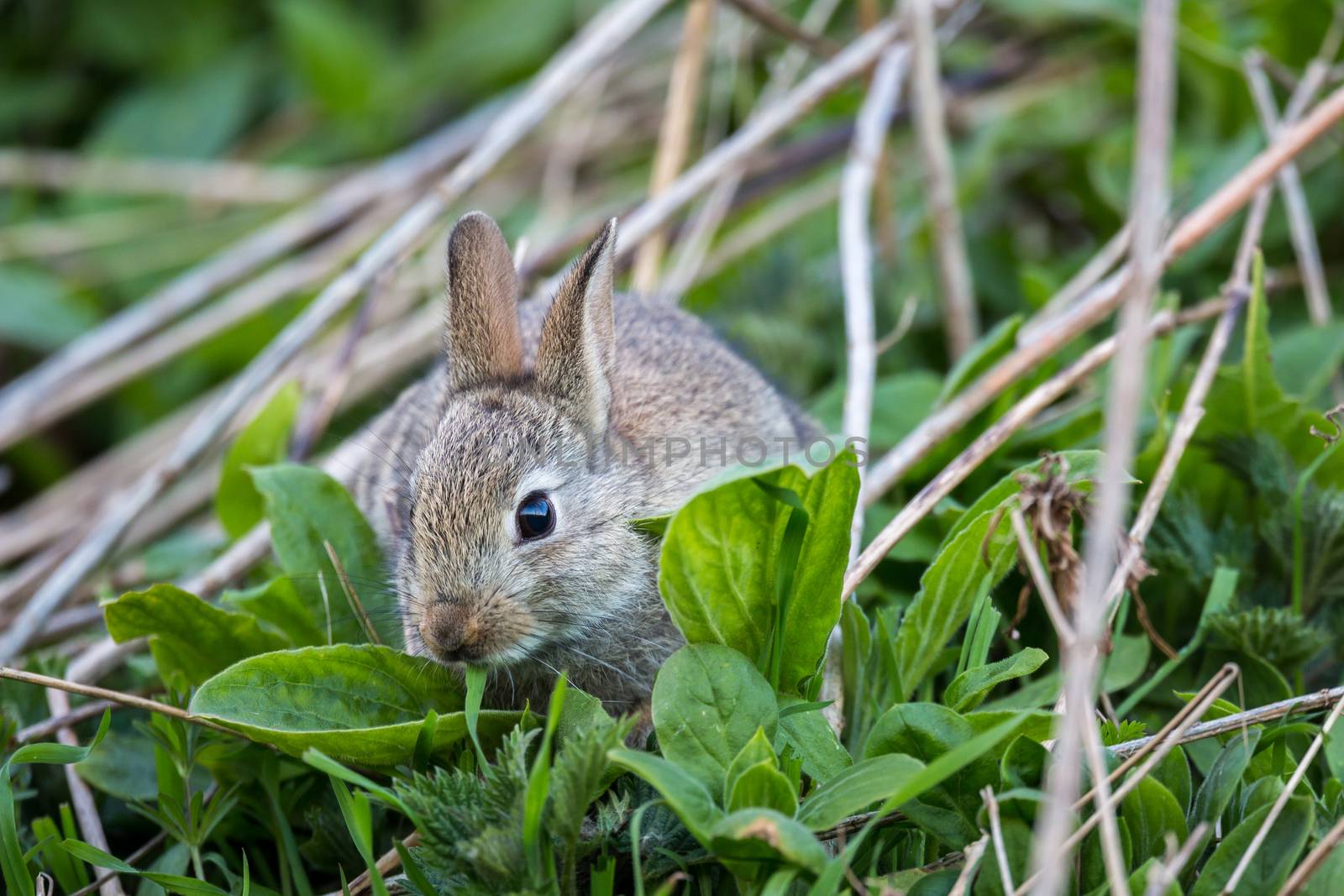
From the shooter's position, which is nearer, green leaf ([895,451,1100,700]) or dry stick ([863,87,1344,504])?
green leaf ([895,451,1100,700])

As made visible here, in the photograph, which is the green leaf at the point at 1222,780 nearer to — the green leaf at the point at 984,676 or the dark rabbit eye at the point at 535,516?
the green leaf at the point at 984,676

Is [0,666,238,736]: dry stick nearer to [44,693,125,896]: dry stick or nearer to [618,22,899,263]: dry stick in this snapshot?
[44,693,125,896]: dry stick

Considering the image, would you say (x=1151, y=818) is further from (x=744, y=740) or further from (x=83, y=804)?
(x=83, y=804)

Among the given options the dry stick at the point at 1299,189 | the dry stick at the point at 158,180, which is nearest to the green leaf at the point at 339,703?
the dry stick at the point at 1299,189

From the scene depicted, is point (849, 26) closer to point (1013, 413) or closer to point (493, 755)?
point (1013, 413)

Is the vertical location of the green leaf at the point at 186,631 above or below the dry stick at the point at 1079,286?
below

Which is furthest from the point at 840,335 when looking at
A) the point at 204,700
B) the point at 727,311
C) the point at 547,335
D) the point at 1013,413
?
the point at 204,700

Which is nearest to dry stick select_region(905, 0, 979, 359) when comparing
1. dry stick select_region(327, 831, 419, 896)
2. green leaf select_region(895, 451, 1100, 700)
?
green leaf select_region(895, 451, 1100, 700)

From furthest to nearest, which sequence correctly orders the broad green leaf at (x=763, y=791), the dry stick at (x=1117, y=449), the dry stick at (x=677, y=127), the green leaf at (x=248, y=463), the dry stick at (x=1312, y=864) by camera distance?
the dry stick at (x=677, y=127), the green leaf at (x=248, y=463), the broad green leaf at (x=763, y=791), the dry stick at (x=1312, y=864), the dry stick at (x=1117, y=449)
